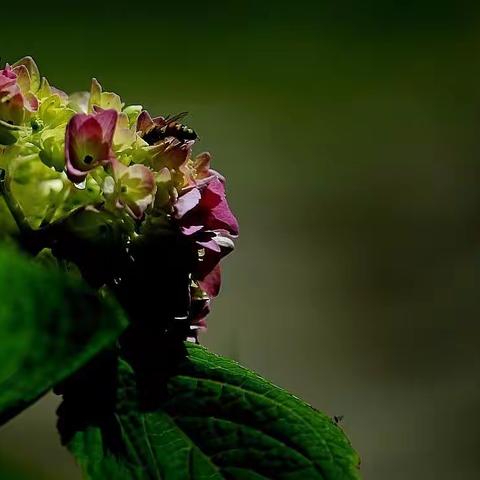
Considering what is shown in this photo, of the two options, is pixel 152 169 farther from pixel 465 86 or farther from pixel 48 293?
pixel 465 86

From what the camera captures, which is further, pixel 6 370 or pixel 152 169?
pixel 152 169

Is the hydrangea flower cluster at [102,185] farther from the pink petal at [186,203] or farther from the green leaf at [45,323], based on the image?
the green leaf at [45,323]

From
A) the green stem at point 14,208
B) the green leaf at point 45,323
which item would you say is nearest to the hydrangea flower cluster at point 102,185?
the green stem at point 14,208

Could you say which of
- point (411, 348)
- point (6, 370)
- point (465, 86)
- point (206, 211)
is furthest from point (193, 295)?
point (465, 86)

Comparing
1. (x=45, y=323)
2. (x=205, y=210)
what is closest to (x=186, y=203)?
(x=205, y=210)

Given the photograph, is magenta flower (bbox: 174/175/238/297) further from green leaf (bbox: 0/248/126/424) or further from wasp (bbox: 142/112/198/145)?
green leaf (bbox: 0/248/126/424)

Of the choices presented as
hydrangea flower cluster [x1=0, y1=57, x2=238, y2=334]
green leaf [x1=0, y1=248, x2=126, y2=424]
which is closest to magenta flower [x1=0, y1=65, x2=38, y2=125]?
hydrangea flower cluster [x1=0, y1=57, x2=238, y2=334]

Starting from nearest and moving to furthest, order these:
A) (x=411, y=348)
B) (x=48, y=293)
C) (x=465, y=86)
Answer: (x=48, y=293)
(x=411, y=348)
(x=465, y=86)
